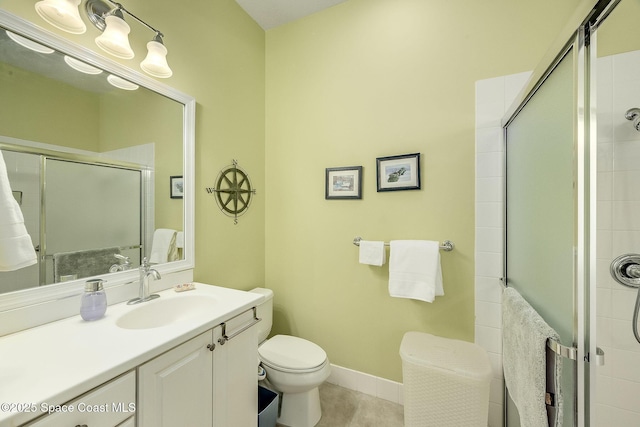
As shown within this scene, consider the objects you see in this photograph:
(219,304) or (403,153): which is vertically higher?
(403,153)

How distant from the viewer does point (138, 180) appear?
1269mm

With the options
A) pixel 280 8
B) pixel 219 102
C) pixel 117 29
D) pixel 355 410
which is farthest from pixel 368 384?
pixel 280 8

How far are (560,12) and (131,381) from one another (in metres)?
2.45

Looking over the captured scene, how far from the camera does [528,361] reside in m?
0.84

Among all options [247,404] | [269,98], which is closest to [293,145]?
[269,98]

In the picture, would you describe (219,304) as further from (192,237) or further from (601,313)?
(601,313)

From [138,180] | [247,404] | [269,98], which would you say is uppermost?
[269,98]

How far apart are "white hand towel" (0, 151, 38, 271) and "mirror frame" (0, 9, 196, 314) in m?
0.25

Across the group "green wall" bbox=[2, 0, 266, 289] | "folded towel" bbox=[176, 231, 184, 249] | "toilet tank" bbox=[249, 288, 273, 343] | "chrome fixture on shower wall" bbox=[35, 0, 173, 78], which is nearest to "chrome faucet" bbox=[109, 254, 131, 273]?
"folded towel" bbox=[176, 231, 184, 249]

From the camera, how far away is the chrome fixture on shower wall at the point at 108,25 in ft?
2.96

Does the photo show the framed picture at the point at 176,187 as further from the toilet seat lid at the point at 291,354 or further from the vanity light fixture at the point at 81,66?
the toilet seat lid at the point at 291,354

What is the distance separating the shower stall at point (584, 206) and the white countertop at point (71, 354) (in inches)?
46.6

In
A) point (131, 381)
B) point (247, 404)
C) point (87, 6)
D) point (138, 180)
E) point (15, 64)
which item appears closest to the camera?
point (131, 381)

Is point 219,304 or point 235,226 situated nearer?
point 219,304
